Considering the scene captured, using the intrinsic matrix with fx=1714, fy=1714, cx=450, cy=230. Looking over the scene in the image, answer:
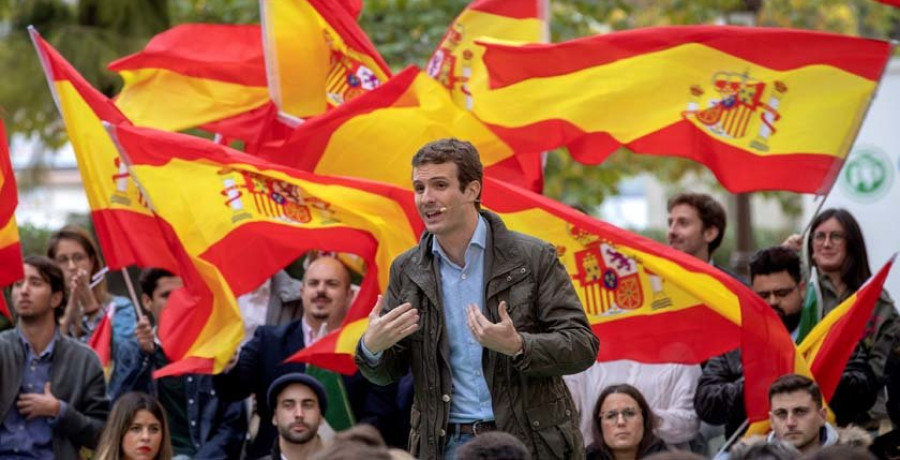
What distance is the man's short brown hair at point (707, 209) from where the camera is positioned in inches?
379

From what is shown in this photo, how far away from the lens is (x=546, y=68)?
10039mm

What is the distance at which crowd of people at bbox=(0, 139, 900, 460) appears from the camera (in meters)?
6.58

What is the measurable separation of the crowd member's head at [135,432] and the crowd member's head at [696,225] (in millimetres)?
2972

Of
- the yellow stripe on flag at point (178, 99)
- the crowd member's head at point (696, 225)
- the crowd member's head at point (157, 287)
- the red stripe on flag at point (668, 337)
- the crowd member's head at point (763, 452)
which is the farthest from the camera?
the yellow stripe on flag at point (178, 99)

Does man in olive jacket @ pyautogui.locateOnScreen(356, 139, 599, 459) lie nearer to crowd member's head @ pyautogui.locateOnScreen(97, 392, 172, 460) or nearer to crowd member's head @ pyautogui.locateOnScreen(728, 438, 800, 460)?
crowd member's head @ pyautogui.locateOnScreen(728, 438, 800, 460)

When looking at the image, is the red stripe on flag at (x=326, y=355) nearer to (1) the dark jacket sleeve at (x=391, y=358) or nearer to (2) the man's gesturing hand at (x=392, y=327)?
(1) the dark jacket sleeve at (x=391, y=358)

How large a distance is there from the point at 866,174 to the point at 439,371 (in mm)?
6076

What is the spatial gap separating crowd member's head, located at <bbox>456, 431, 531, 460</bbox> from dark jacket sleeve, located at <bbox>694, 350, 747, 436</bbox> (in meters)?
3.25

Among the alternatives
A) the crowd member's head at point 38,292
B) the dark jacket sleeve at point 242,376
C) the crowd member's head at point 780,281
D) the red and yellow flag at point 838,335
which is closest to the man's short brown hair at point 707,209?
the crowd member's head at point 780,281

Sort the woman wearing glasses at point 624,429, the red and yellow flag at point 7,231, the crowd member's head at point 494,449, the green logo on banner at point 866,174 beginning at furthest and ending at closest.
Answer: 1. the green logo on banner at point 866,174
2. the red and yellow flag at point 7,231
3. the woman wearing glasses at point 624,429
4. the crowd member's head at point 494,449

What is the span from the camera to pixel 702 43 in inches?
386

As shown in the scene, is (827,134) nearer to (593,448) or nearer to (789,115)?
(789,115)

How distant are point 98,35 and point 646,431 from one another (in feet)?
31.1

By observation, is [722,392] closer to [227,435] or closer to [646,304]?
[646,304]
